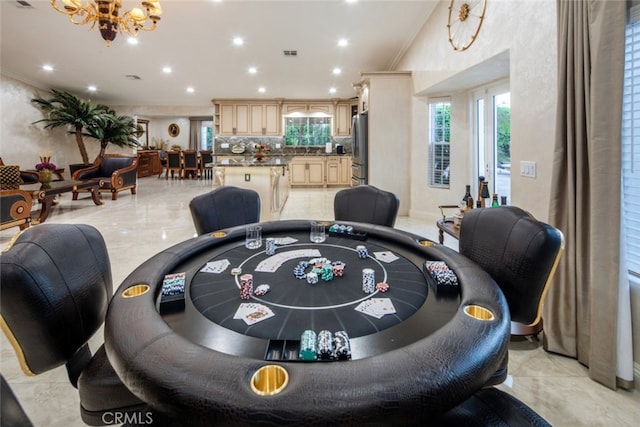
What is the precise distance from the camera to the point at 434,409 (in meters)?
0.68

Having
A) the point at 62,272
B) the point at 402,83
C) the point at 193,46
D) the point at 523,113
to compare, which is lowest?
the point at 62,272

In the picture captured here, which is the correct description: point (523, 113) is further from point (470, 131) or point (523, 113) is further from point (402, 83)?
point (402, 83)

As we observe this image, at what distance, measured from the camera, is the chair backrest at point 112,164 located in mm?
8258

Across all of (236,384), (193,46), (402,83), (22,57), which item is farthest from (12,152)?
(236,384)

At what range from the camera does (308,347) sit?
839mm

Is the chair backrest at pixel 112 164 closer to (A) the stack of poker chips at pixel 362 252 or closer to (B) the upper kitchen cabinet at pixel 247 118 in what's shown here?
(B) the upper kitchen cabinet at pixel 247 118

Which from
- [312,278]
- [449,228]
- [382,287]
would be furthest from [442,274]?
[449,228]

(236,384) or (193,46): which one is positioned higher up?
(193,46)

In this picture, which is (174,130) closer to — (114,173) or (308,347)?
(114,173)

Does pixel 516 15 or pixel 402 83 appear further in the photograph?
pixel 402 83

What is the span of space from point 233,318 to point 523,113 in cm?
280

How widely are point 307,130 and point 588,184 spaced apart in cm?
979

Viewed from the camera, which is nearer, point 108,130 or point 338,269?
point 338,269

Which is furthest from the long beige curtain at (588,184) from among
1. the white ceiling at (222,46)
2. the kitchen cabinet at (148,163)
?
the kitchen cabinet at (148,163)
